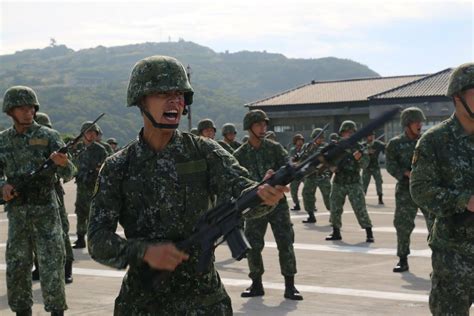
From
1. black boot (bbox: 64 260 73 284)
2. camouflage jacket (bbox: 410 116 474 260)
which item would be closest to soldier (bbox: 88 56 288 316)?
camouflage jacket (bbox: 410 116 474 260)

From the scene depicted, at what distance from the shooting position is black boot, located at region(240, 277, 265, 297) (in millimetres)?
9500

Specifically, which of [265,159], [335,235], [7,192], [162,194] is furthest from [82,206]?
[162,194]

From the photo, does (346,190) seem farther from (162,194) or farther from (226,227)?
(226,227)

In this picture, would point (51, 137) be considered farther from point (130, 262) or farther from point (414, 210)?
point (414, 210)

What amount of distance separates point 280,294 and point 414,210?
2.63m

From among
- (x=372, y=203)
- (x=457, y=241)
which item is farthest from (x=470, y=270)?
(x=372, y=203)

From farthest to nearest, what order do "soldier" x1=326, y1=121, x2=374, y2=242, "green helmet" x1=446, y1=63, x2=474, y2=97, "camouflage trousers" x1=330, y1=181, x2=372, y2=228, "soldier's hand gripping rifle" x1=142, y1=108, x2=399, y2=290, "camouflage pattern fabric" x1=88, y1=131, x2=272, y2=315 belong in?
1. "soldier" x1=326, y1=121, x2=374, y2=242
2. "camouflage trousers" x1=330, y1=181, x2=372, y2=228
3. "green helmet" x1=446, y1=63, x2=474, y2=97
4. "camouflage pattern fabric" x1=88, y1=131, x2=272, y2=315
5. "soldier's hand gripping rifle" x1=142, y1=108, x2=399, y2=290

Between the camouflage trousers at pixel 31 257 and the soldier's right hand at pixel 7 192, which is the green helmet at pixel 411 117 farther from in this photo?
the soldier's right hand at pixel 7 192

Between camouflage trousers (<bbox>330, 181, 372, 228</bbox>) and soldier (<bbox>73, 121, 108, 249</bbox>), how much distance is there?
14.1 ft

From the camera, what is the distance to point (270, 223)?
9.73 metres

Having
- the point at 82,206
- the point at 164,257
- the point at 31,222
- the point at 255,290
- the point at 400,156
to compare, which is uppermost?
the point at 164,257

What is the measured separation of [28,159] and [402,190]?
559 centimetres

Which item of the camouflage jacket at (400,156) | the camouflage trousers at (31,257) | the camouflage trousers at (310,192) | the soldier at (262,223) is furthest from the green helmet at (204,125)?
the camouflage trousers at (31,257)

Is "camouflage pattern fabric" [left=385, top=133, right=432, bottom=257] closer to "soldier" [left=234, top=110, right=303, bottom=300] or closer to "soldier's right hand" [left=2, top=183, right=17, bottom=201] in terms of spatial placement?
"soldier" [left=234, top=110, right=303, bottom=300]
